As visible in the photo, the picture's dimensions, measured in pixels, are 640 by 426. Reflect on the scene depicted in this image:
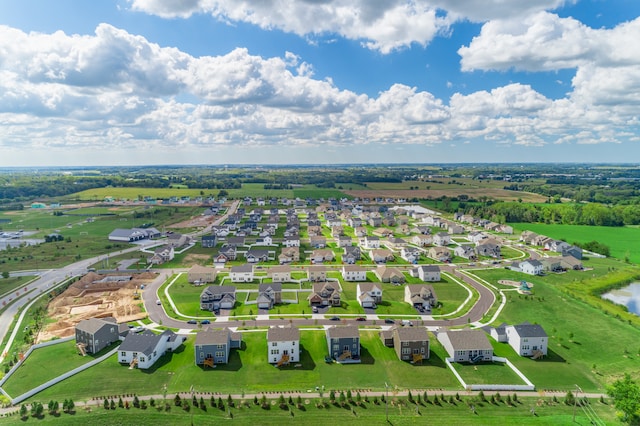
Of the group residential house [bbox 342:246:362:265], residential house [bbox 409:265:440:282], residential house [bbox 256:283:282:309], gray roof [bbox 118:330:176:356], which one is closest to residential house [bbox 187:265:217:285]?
residential house [bbox 256:283:282:309]

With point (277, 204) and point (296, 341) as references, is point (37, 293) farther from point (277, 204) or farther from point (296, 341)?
point (277, 204)

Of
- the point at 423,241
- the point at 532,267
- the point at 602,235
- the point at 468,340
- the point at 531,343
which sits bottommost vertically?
the point at 531,343

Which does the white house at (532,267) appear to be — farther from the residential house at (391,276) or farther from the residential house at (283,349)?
the residential house at (283,349)

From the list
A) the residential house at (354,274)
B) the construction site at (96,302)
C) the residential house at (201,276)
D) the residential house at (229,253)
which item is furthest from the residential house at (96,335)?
the residential house at (354,274)

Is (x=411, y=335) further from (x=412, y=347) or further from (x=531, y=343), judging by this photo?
(x=531, y=343)

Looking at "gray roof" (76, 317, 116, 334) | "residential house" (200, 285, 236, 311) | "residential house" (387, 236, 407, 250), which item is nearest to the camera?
"gray roof" (76, 317, 116, 334)

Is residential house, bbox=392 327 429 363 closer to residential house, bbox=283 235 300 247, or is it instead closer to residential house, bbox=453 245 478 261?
residential house, bbox=453 245 478 261

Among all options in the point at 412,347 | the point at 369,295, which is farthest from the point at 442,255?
the point at 412,347

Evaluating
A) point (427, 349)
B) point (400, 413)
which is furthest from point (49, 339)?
point (427, 349)
